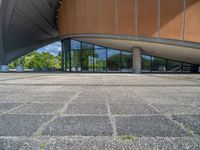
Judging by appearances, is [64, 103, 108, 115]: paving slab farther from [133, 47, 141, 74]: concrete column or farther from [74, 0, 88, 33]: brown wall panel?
[74, 0, 88, 33]: brown wall panel

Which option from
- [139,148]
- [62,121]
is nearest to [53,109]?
[62,121]

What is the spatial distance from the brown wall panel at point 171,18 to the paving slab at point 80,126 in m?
19.0

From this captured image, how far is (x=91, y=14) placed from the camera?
77.8 ft

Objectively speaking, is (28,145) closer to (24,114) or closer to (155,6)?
(24,114)

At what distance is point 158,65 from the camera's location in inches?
1060

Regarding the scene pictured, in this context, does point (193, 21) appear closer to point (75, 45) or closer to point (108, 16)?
point (108, 16)

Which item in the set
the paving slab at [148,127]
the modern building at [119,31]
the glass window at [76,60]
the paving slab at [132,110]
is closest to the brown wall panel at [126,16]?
the modern building at [119,31]

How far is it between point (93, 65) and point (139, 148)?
24747 mm

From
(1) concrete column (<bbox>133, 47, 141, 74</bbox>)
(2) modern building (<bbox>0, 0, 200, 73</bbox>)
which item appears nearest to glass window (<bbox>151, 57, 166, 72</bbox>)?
(2) modern building (<bbox>0, 0, 200, 73</bbox>)

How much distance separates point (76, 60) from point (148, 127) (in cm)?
2539

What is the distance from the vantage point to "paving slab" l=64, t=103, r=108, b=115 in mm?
4371

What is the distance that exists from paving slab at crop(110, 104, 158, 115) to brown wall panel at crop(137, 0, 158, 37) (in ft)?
56.8

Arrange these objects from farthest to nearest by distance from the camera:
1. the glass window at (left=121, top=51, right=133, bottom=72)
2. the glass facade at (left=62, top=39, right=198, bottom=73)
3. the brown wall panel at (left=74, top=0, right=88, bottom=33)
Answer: the glass facade at (left=62, top=39, right=198, bottom=73) → the glass window at (left=121, top=51, right=133, bottom=72) → the brown wall panel at (left=74, top=0, right=88, bottom=33)

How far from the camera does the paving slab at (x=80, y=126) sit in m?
3.06
